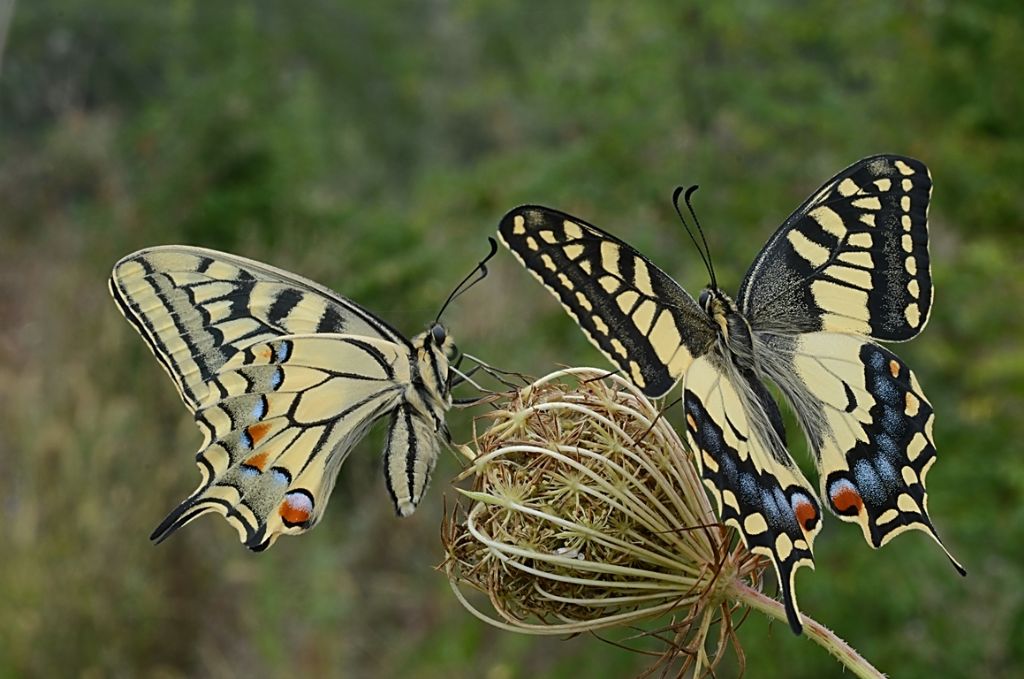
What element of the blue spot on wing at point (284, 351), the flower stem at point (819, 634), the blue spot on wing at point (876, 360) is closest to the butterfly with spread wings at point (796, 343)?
the blue spot on wing at point (876, 360)

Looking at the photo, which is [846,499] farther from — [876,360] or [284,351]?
[284,351]

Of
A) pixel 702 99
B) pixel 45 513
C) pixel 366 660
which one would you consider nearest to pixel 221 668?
pixel 366 660

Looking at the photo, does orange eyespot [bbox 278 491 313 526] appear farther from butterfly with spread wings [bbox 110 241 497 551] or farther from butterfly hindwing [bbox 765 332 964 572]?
butterfly hindwing [bbox 765 332 964 572]

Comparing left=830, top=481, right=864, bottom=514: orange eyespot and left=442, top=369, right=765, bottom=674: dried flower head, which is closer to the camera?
left=442, top=369, right=765, bottom=674: dried flower head

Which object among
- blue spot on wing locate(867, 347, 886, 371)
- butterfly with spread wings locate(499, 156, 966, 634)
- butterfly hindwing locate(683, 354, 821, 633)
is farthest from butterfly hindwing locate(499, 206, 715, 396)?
blue spot on wing locate(867, 347, 886, 371)

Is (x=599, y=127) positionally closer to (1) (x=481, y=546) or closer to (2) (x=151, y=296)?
(2) (x=151, y=296)

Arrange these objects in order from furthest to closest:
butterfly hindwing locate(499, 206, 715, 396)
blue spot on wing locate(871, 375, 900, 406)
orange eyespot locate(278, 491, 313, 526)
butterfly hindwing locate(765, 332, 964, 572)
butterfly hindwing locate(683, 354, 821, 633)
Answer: orange eyespot locate(278, 491, 313, 526), blue spot on wing locate(871, 375, 900, 406), butterfly hindwing locate(499, 206, 715, 396), butterfly hindwing locate(765, 332, 964, 572), butterfly hindwing locate(683, 354, 821, 633)
